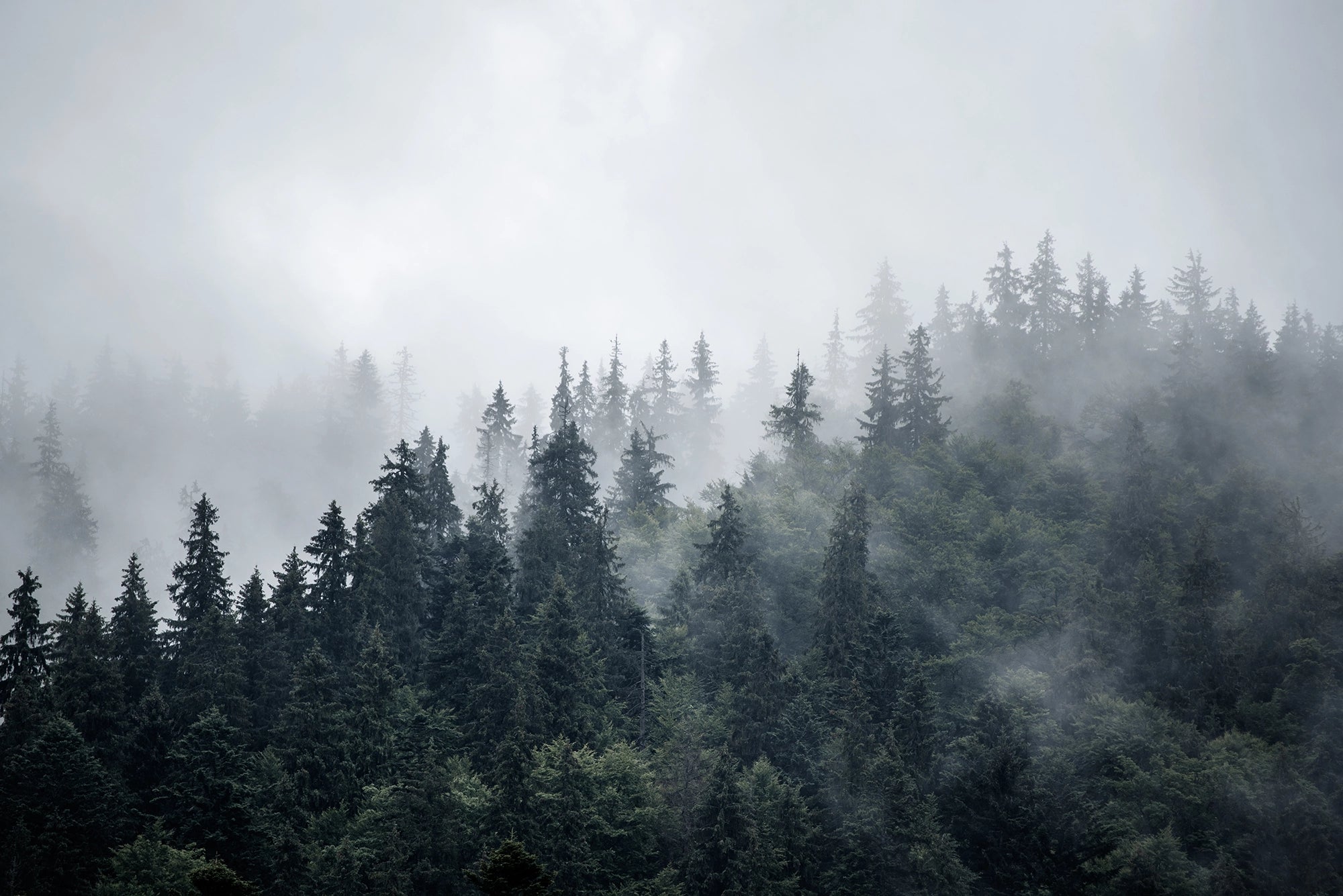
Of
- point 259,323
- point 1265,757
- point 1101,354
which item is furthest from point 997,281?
point 259,323

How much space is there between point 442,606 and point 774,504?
83.0 ft

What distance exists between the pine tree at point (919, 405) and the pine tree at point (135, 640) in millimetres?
55590

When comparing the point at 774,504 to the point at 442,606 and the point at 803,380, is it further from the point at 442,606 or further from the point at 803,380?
the point at 442,606

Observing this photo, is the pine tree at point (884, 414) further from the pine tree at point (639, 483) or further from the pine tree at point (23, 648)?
the pine tree at point (23, 648)

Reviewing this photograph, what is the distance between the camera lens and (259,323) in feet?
631

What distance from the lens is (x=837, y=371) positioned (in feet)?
376

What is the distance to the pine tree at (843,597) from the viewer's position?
161ft

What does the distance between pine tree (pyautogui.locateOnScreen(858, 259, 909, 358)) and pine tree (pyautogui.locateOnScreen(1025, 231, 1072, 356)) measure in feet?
63.2

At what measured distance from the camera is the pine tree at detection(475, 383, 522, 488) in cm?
8906

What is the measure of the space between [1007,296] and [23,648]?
92506 mm

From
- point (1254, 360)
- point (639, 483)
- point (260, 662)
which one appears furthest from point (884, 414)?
point (260, 662)

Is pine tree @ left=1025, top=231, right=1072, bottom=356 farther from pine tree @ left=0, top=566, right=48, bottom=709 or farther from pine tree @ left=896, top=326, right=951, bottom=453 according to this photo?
pine tree @ left=0, top=566, right=48, bottom=709

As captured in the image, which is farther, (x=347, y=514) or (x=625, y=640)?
(x=347, y=514)

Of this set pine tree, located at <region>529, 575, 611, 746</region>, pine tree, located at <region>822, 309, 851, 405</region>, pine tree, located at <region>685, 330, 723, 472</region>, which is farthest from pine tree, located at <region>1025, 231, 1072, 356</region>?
pine tree, located at <region>529, 575, 611, 746</region>
